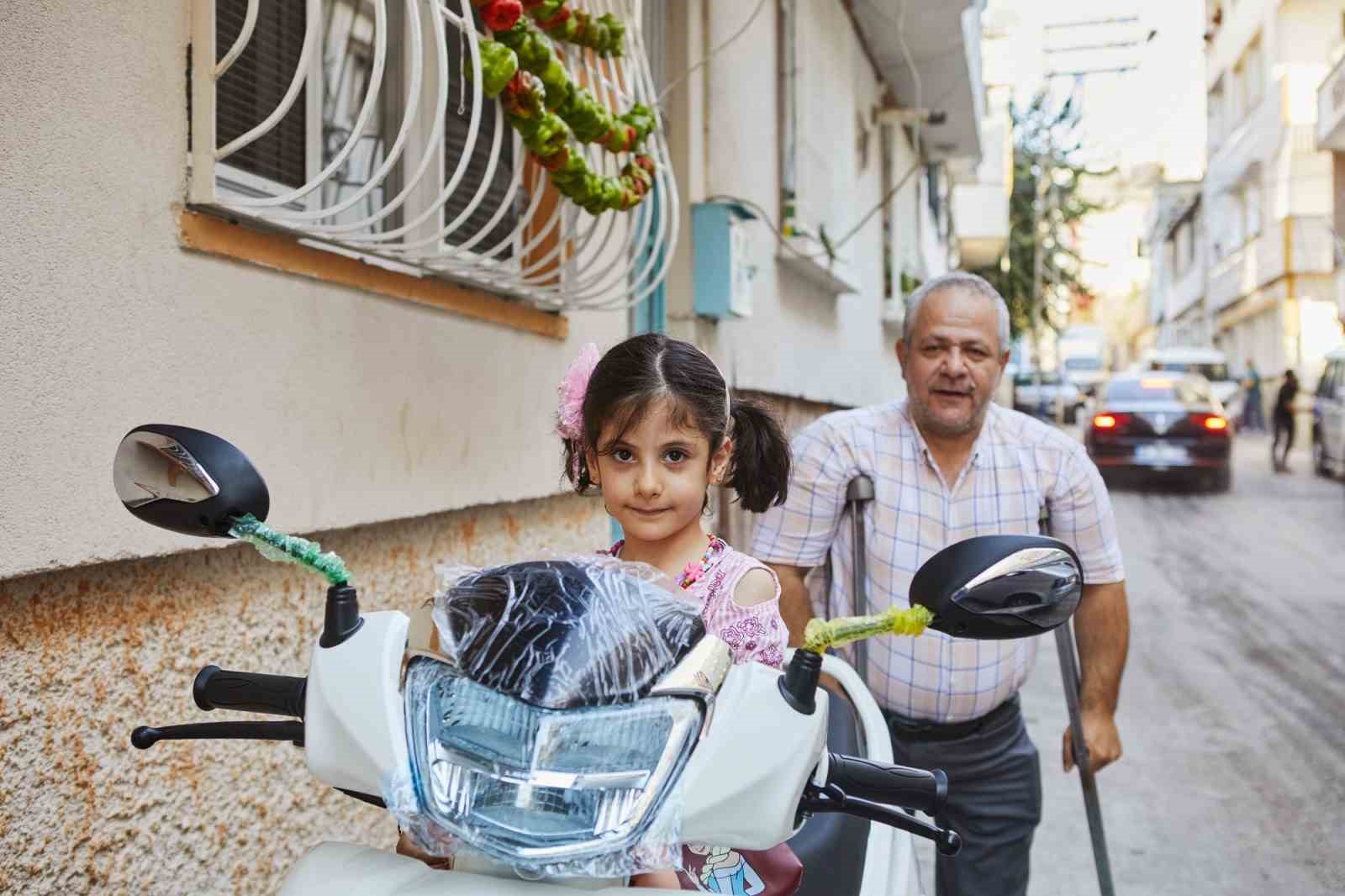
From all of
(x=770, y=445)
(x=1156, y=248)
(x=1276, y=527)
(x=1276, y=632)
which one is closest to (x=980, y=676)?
(x=770, y=445)

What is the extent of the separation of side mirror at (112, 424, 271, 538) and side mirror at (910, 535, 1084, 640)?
2.36ft

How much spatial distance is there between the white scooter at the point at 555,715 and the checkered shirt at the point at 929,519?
1.82 metres

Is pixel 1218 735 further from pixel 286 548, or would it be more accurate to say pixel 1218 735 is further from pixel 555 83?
pixel 286 548

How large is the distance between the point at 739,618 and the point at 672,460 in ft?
0.89

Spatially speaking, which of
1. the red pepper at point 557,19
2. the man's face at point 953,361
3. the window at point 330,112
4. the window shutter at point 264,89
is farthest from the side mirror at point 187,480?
the red pepper at point 557,19

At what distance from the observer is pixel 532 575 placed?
135 cm

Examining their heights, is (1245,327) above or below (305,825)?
above

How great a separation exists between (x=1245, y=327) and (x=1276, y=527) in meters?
29.0

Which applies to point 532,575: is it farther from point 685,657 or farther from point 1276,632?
point 1276,632

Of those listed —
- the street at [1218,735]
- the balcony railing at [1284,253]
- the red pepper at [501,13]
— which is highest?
the balcony railing at [1284,253]

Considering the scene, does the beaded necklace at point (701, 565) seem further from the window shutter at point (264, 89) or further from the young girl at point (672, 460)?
the window shutter at point (264, 89)

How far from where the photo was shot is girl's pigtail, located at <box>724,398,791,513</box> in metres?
2.30

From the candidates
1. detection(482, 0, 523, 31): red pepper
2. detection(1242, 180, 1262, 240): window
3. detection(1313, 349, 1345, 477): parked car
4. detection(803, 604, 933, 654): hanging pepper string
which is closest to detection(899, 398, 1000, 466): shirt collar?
detection(482, 0, 523, 31): red pepper

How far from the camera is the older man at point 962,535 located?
3184 mm
